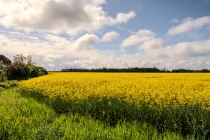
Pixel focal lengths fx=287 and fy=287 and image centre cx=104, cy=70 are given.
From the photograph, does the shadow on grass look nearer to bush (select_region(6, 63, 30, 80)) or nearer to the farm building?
bush (select_region(6, 63, 30, 80))

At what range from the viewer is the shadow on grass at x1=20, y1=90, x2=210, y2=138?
962 cm

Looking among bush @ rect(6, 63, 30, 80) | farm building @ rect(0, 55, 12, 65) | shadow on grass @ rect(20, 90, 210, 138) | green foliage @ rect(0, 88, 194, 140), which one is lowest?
green foliage @ rect(0, 88, 194, 140)

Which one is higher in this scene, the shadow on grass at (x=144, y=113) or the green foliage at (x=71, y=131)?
the shadow on grass at (x=144, y=113)

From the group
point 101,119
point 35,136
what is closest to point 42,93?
point 101,119

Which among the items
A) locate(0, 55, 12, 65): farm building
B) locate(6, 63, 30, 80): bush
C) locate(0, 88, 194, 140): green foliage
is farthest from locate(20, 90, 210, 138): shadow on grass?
locate(0, 55, 12, 65): farm building

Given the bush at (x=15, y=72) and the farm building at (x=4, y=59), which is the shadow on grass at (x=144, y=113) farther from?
the farm building at (x=4, y=59)

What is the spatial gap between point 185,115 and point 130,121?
2.20 metres

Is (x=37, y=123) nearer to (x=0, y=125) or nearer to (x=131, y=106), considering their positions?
(x=0, y=125)

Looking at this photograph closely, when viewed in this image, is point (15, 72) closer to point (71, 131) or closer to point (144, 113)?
point (144, 113)

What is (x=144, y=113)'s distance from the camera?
1139 centimetres

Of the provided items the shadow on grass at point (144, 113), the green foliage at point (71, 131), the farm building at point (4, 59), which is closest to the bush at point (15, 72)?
the farm building at point (4, 59)

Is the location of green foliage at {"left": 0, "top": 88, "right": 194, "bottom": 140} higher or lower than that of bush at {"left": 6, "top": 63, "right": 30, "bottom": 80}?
lower

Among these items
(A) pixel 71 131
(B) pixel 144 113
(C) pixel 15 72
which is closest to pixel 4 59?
(C) pixel 15 72

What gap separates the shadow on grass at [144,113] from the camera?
962cm
